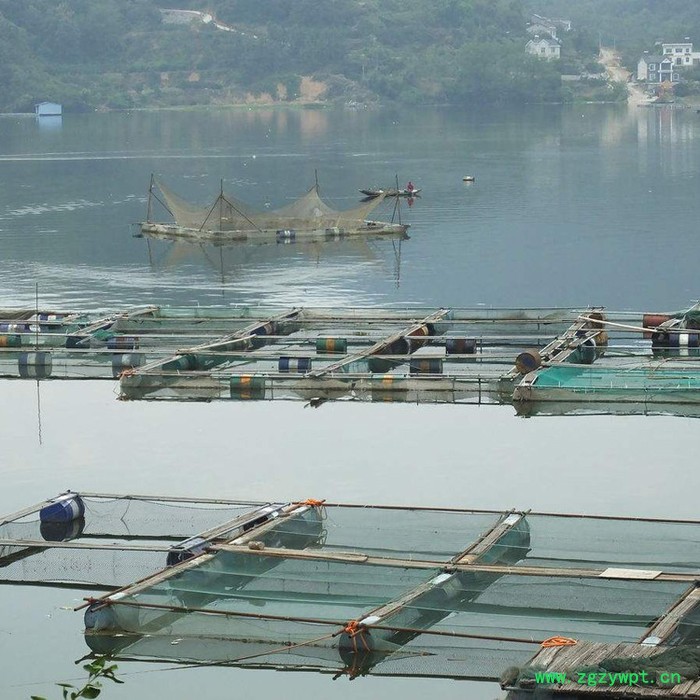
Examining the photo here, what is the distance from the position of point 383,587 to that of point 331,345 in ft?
49.6

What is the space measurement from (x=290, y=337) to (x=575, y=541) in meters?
15.3

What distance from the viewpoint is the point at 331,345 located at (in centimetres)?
3219

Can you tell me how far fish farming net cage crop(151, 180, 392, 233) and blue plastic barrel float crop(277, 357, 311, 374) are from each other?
27.4 meters

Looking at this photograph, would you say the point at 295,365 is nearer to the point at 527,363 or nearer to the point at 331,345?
the point at 331,345

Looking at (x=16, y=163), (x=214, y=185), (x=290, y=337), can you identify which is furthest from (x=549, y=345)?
(x=16, y=163)

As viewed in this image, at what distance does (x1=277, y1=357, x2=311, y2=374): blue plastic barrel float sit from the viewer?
99.7ft

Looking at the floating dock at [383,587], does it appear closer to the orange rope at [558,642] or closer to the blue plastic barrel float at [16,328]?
the orange rope at [558,642]

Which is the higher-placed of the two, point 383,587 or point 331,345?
point 331,345

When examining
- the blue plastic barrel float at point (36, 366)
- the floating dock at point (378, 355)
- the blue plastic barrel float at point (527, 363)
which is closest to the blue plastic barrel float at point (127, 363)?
the floating dock at point (378, 355)

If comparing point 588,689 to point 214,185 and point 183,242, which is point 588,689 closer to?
point 183,242

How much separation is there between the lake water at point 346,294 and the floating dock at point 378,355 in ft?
1.53

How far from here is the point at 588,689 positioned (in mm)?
14000

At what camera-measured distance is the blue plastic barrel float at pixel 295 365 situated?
3038 centimetres

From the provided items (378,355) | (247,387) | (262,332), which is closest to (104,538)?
(247,387)
